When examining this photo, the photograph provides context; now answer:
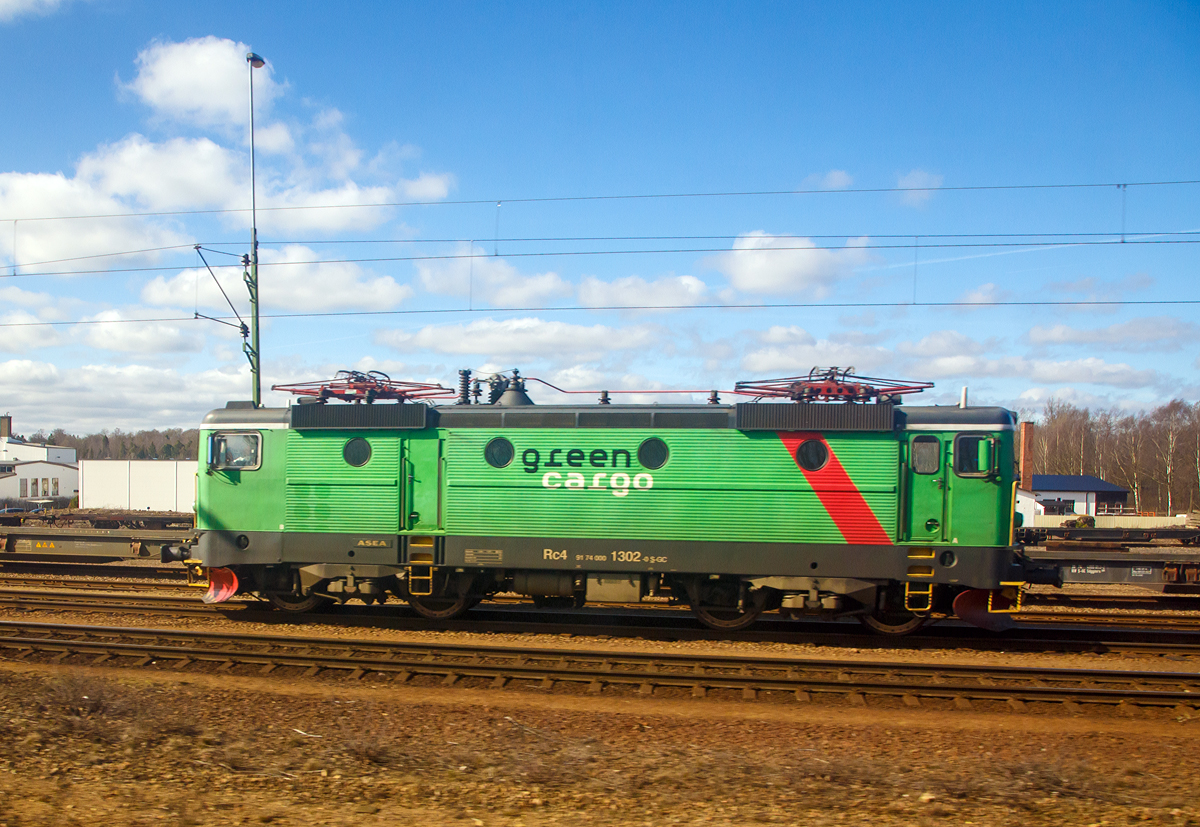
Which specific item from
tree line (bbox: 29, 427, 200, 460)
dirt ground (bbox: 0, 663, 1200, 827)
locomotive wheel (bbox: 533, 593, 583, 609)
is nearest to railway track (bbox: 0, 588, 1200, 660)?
locomotive wheel (bbox: 533, 593, 583, 609)

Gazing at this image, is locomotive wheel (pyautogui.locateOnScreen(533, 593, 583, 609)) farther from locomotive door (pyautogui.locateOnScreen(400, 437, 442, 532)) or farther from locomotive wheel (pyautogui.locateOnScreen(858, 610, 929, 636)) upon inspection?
locomotive wheel (pyautogui.locateOnScreen(858, 610, 929, 636))

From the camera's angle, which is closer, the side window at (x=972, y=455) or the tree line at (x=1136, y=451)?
the side window at (x=972, y=455)

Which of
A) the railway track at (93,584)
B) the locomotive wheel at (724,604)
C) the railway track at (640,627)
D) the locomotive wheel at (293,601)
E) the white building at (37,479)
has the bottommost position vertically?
the white building at (37,479)

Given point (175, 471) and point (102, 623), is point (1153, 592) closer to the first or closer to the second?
point (102, 623)

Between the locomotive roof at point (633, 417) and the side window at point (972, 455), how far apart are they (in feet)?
0.51

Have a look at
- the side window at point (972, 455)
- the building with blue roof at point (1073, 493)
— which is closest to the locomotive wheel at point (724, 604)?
the side window at point (972, 455)

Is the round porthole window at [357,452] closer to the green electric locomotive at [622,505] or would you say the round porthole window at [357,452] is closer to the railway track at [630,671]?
the green electric locomotive at [622,505]

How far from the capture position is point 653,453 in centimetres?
1216

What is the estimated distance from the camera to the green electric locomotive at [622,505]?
1160 centimetres

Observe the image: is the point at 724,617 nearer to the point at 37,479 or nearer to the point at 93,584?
the point at 93,584

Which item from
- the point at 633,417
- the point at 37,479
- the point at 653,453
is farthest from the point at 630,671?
the point at 37,479

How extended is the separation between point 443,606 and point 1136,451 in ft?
304

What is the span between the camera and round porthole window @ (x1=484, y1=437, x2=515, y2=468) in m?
12.5

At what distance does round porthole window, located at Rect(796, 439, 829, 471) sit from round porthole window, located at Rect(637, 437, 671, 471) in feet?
6.60
